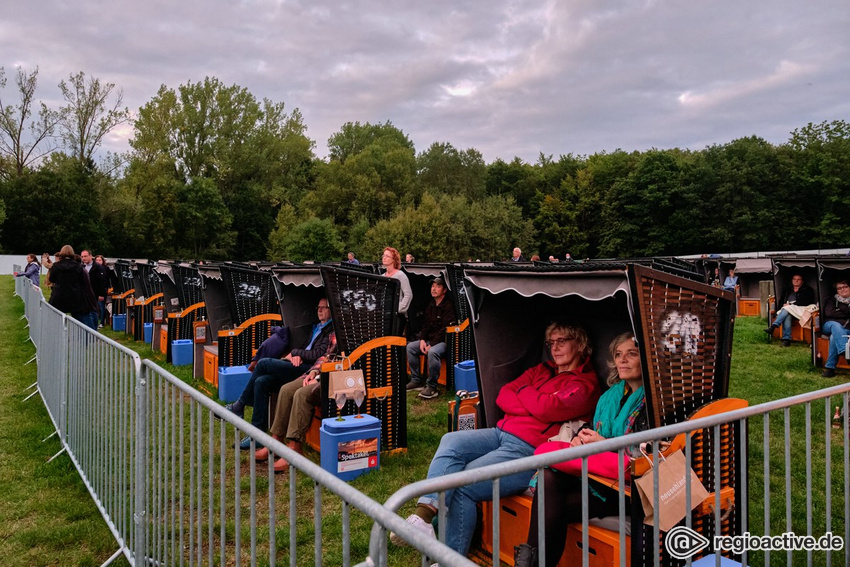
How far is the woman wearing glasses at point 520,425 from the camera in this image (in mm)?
3641

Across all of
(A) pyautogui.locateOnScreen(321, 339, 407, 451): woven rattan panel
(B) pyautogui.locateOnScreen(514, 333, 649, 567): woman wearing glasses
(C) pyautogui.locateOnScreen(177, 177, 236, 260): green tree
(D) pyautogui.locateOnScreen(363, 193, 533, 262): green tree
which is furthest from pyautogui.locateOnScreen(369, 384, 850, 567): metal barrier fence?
(C) pyautogui.locateOnScreen(177, 177, 236, 260): green tree

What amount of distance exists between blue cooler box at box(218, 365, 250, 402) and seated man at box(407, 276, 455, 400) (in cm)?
245

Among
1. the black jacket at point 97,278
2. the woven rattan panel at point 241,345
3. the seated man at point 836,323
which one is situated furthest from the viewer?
the black jacket at point 97,278

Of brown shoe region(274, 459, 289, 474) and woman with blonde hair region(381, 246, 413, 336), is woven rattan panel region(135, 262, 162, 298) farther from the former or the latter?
brown shoe region(274, 459, 289, 474)

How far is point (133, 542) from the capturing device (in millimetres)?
3738

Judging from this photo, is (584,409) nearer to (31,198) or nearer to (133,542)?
(133,542)

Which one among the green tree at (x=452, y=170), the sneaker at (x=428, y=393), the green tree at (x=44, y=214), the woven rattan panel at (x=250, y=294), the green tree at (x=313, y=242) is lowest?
the sneaker at (x=428, y=393)

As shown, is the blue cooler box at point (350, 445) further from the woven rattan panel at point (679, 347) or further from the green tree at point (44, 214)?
the green tree at point (44, 214)

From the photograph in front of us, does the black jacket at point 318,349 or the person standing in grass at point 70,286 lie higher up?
the person standing in grass at point 70,286

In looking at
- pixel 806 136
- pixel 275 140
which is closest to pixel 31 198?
pixel 275 140

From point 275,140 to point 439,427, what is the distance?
210ft

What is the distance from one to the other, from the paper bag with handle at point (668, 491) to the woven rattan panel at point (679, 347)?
64cm

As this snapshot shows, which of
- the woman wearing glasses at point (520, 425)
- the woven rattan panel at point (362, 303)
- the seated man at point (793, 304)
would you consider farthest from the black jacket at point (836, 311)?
the woven rattan panel at point (362, 303)

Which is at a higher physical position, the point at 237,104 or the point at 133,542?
the point at 237,104
